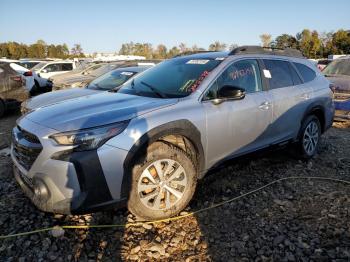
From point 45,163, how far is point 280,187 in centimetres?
293

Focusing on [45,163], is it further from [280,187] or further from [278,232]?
[280,187]

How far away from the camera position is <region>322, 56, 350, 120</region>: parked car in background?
26.2 ft

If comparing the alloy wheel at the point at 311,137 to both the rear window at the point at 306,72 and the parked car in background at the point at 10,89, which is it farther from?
the parked car in background at the point at 10,89

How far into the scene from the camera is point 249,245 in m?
3.24

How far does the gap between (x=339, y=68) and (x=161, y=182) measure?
7840 millimetres

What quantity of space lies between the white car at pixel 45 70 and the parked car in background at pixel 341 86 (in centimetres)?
1220

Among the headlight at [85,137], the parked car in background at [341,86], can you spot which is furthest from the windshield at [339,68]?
the headlight at [85,137]

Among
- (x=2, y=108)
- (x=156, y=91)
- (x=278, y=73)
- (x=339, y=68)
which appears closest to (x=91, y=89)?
(x=2, y=108)

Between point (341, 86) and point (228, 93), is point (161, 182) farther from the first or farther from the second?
point (341, 86)

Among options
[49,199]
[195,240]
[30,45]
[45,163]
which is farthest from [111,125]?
[30,45]

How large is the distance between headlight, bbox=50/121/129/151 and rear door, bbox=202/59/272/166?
119cm

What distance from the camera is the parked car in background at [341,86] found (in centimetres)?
800

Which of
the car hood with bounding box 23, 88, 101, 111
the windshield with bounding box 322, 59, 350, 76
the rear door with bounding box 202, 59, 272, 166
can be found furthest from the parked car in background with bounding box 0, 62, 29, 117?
the windshield with bounding box 322, 59, 350, 76

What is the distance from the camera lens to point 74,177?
3.00m
